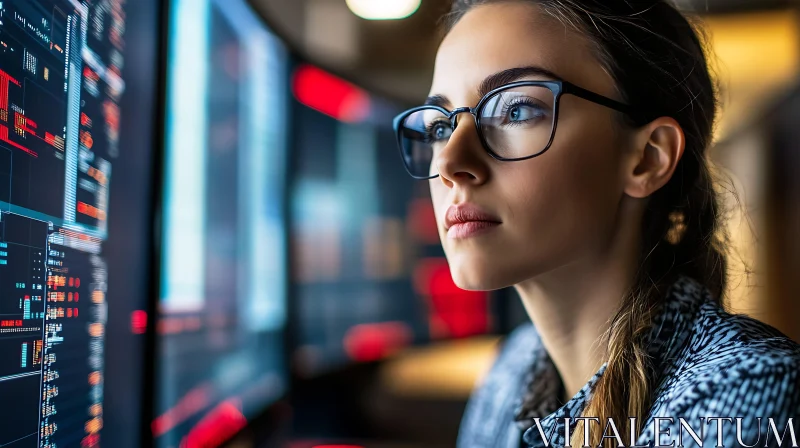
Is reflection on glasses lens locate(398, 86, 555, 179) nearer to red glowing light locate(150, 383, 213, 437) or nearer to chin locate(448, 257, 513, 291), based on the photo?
chin locate(448, 257, 513, 291)

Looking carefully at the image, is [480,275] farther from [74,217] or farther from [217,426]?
[217,426]

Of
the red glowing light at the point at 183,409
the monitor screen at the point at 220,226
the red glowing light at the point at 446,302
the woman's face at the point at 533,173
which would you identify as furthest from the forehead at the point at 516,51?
the red glowing light at the point at 446,302

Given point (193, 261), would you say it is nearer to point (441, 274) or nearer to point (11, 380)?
point (11, 380)

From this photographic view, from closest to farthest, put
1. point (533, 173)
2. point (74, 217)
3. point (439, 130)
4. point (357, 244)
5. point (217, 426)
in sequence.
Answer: point (74, 217)
point (533, 173)
point (439, 130)
point (217, 426)
point (357, 244)

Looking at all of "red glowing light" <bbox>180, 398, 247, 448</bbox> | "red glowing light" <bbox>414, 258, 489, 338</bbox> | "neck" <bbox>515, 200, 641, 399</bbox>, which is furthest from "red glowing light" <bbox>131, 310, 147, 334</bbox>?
"red glowing light" <bbox>414, 258, 489, 338</bbox>

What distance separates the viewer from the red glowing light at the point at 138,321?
2.38ft

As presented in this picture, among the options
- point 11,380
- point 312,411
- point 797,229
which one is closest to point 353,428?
point 312,411

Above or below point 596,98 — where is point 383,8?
above

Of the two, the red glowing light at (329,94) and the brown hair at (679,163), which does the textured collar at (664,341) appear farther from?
the red glowing light at (329,94)

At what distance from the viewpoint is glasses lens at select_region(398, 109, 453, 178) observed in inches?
33.8

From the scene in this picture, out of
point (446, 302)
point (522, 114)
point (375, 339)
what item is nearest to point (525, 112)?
point (522, 114)

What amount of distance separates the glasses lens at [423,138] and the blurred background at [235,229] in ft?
1.02

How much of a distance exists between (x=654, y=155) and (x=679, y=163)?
56 millimetres

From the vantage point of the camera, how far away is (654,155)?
795mm
